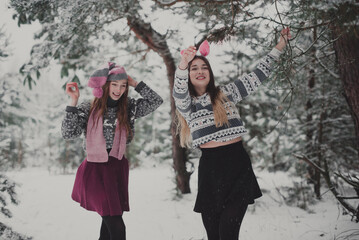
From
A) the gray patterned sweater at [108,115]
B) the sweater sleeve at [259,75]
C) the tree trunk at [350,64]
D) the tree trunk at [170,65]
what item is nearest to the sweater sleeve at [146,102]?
the gray patterned sweater at [108,115]

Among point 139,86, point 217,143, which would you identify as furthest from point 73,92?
point 217,143

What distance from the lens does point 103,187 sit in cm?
217

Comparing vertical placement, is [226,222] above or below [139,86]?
below

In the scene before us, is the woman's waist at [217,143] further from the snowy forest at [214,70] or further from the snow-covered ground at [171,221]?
the snow-covered ground at [171,221]

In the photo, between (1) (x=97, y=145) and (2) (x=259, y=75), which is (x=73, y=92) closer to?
(1) (x=97, y=145)

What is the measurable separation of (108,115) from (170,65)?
3.51m

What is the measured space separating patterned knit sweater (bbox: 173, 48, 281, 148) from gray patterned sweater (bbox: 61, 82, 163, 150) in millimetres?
392

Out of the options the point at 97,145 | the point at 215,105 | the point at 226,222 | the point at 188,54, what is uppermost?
the point at 188,54

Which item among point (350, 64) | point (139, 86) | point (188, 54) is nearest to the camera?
point (188, 54)

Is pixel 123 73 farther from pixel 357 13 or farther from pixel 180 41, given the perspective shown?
pixel 180 41

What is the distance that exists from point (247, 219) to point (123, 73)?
10.6 ft

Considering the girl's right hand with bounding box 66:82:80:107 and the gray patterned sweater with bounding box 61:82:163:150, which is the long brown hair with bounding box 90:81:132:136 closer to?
the gray patterned sweater with bounding box 61:82:163:150

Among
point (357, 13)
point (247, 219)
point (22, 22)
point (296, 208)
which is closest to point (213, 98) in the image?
point (357, 13)

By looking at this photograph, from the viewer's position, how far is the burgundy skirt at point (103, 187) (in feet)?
6.95
